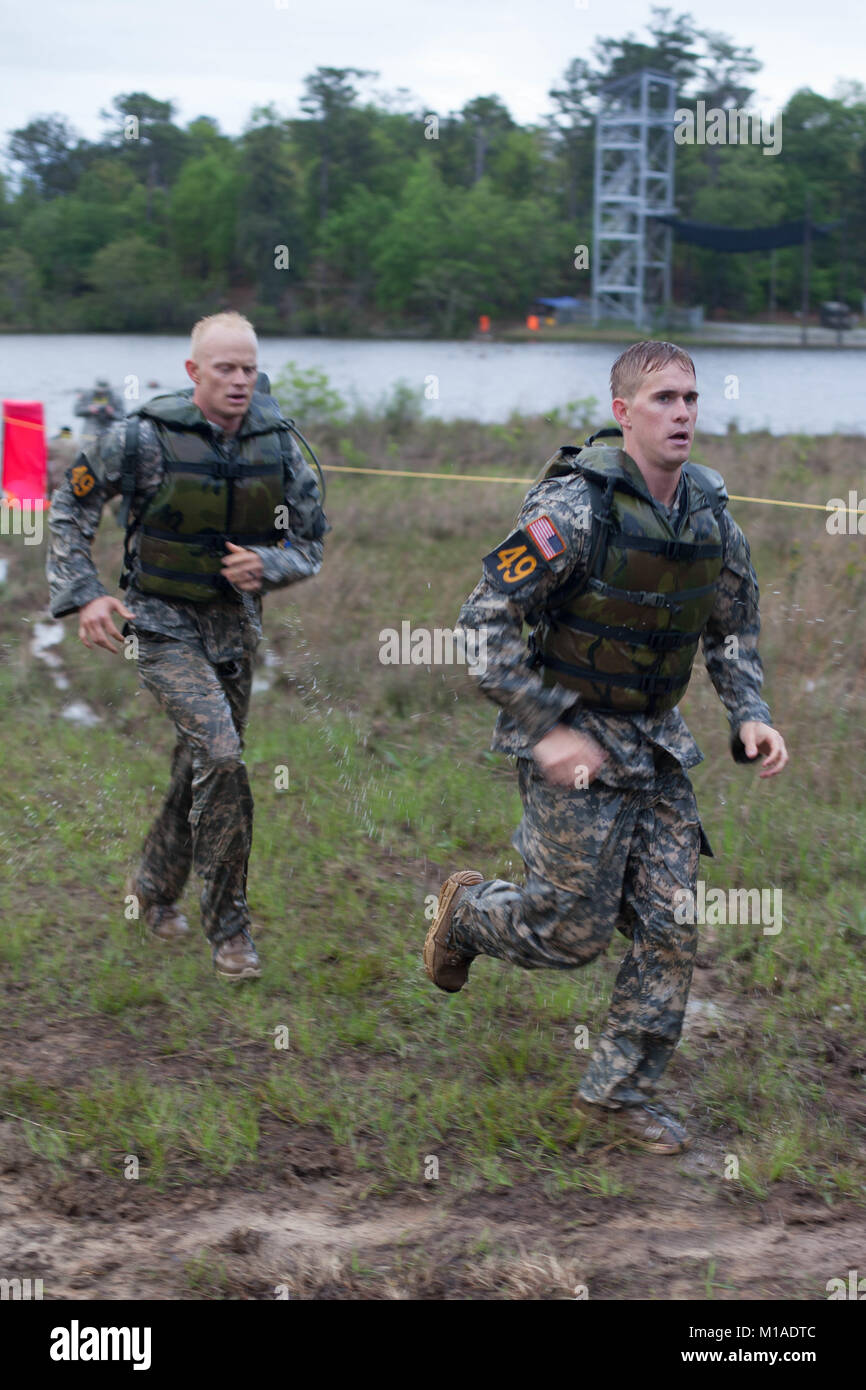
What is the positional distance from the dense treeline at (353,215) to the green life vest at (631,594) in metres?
10.3

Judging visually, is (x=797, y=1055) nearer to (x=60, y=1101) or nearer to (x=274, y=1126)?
(x=274, y=1126)

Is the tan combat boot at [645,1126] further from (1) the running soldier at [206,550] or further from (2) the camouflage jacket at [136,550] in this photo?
(2) the camouflage jacket at [136,550]

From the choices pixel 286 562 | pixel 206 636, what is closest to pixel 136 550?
pixel 206 636

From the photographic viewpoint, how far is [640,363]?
341 cm

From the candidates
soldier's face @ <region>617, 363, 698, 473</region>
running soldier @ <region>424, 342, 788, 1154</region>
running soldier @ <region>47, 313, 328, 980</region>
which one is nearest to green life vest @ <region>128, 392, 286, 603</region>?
running soldier @ <region>47, 313, 328, 980</region>

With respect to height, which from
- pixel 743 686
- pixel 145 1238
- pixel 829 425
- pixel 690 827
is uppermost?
pixel 829 425

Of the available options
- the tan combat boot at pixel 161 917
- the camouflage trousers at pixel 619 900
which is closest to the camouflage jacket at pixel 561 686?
the camouflage trousers at pixel 619 900

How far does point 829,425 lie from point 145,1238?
13389mm

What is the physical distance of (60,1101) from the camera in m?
3.91

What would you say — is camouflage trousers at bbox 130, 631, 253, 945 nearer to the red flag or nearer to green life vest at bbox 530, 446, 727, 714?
green life vest at bbox 530, 446, 727, 714

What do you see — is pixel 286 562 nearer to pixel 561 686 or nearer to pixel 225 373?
pixel 225 373

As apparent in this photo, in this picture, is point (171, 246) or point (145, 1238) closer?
point (145, 1238)

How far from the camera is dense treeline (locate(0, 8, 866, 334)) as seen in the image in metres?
13.3

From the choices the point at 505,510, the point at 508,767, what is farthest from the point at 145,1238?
the point at 505,510
